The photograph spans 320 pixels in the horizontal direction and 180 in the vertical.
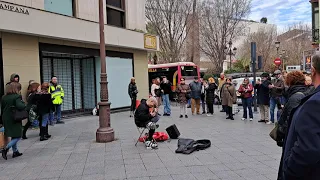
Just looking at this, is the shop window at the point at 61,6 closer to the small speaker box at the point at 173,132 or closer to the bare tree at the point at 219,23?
the small speaker box at the point at 173,132

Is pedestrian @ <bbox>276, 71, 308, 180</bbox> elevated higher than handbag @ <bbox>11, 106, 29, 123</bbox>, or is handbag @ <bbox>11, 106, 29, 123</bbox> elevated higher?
pedestrian @ <bbox>276, 71, 308, 180</bbox>

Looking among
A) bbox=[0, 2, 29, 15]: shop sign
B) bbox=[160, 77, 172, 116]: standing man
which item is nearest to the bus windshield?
bbox=[160, 77, 172, 116]: standing man

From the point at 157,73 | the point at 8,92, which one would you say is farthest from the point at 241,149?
the point at 157,73

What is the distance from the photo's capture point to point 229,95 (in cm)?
1124

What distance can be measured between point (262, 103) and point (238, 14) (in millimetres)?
24248

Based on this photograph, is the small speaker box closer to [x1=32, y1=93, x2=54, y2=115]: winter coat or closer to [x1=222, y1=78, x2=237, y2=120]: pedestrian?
[x1=32, y1=93, x2=54, y2=115]: winter coat

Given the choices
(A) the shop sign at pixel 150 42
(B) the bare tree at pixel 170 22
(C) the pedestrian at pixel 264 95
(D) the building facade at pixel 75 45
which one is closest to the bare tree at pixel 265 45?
(B) the bare tree at pixel 170 22

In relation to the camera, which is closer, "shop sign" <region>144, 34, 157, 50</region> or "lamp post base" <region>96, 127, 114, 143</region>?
"lamp post base" <region>96, 127, 114, 143</region>

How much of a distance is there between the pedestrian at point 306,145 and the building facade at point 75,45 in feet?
30.1

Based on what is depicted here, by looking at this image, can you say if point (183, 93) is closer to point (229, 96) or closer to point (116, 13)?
point (229, 96)

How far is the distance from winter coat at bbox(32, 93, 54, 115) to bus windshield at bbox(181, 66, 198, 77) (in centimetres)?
1587

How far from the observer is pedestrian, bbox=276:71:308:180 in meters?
3.48

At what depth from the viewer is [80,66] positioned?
520 inches

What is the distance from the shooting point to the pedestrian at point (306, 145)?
5.52 feet
